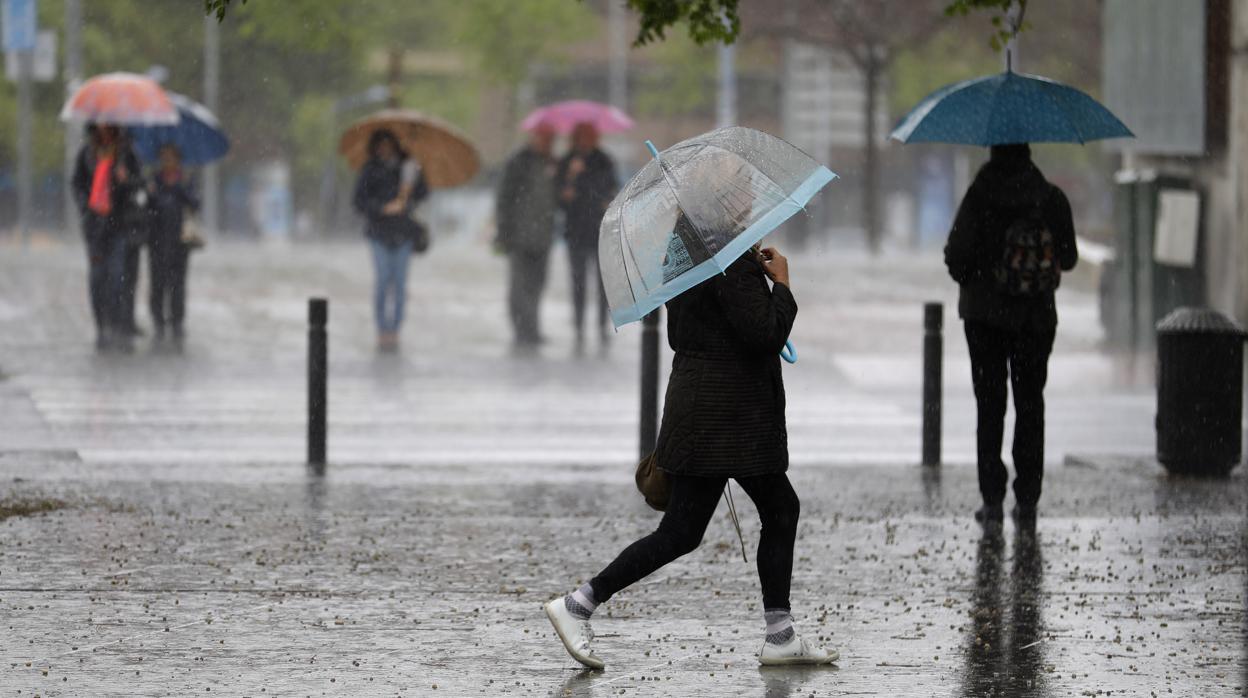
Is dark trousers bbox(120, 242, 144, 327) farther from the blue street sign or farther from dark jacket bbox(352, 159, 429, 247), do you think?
the blue street sign

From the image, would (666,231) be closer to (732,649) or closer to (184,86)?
(732,649)

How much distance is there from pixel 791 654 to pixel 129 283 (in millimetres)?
13419

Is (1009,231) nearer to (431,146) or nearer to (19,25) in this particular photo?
(431,146)

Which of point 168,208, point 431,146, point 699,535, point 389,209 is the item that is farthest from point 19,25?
point 699,535

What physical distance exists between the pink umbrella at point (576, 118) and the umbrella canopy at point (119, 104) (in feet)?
12.0

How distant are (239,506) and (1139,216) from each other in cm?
1254

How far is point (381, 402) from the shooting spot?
15883 mm

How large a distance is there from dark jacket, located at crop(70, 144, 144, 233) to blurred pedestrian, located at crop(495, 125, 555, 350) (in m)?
3.36

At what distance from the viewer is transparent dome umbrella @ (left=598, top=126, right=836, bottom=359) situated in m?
6.49

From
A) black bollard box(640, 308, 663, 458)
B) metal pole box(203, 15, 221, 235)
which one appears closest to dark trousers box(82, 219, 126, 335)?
black bollard box(640, 308, 663, 458)

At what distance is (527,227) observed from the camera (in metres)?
20.0

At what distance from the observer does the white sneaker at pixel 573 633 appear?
6.75 m

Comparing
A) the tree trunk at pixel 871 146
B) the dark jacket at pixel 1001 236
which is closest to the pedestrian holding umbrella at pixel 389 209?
the dark jacket at pixel 1001 236

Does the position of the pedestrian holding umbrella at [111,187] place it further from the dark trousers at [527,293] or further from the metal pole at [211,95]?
the metal pole at [211,95]
